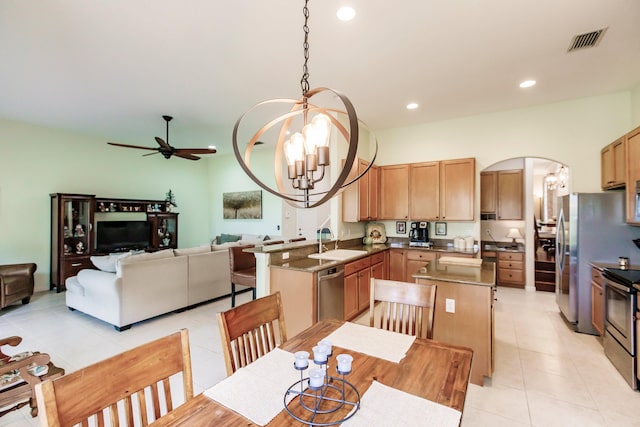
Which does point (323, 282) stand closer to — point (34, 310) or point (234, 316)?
point (234, 316)

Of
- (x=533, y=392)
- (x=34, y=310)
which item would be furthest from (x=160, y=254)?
(x=533, y=392)

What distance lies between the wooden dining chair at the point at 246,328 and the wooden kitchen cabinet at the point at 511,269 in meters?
5.23

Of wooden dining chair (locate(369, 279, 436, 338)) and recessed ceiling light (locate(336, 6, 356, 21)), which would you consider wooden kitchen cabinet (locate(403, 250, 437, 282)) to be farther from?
recessed ceiling light (locate(336, 6, 356, 21))

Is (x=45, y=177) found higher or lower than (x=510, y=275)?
higher

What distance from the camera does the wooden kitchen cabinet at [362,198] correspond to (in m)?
4.73

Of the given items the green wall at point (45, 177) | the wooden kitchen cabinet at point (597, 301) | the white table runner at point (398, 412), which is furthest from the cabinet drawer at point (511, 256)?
the green wall at point (45, 177)

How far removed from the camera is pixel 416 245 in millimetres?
5023

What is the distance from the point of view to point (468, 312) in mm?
2535

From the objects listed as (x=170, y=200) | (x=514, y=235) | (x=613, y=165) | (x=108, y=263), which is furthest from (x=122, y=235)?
(x=613, y=165)

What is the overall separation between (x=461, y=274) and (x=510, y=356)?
1.09 metres

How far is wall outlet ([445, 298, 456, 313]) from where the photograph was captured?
2.59 meters

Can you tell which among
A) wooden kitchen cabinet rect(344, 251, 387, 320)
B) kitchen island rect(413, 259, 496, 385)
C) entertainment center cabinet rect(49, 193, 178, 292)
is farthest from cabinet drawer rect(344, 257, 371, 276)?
entertainment center cabinet rect(49, 193, 178, 292)

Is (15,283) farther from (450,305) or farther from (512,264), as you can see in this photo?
(512,264)

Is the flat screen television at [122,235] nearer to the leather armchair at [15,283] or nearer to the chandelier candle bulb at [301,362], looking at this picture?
the leather armchair at [15,283]
